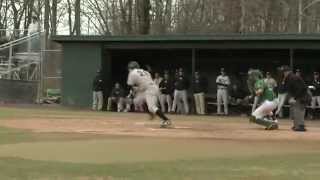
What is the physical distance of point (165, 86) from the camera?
1153 inches

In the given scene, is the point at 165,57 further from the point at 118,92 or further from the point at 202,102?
the point at 202,102

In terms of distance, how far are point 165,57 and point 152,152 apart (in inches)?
740

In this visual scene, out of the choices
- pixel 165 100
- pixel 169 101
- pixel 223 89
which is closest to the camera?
pixel 223 89

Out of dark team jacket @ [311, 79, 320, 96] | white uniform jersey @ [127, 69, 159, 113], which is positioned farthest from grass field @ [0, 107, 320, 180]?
dark team jacket @ [311, 79, 320, 96]

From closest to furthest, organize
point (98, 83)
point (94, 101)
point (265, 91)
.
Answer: point (265, 91), point (98, 83), point (94, 101)

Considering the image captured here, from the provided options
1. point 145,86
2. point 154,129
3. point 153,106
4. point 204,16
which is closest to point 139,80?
point 145,86

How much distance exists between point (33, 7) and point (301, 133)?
150 feet

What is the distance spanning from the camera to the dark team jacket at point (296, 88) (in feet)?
60.2

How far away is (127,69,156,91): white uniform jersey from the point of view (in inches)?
720

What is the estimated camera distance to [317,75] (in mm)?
27172

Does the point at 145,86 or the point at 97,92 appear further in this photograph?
the point at 97,92

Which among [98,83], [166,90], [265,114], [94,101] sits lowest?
[94,101]

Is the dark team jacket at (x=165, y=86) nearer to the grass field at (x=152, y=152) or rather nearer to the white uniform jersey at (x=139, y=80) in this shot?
the grass field at (x=152, y=152)

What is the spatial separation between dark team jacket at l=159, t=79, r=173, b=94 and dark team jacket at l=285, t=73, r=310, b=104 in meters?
11.1
